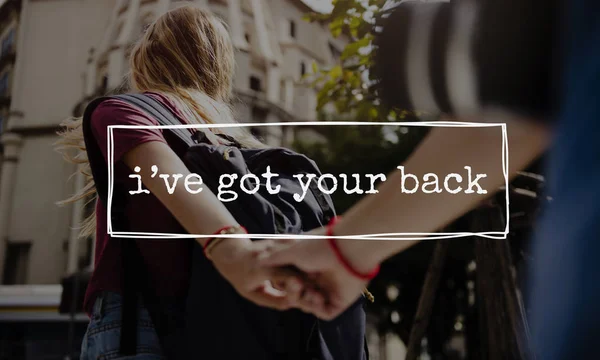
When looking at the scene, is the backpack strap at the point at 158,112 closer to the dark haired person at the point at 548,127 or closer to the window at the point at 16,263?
the dark haired person at the point at 548,127

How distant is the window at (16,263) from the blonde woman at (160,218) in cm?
86

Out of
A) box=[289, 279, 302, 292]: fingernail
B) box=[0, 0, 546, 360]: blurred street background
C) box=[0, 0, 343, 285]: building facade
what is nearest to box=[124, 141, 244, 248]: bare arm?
box=[289, 279, 302, 292]: fingernail

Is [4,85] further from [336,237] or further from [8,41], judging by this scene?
[336,237]

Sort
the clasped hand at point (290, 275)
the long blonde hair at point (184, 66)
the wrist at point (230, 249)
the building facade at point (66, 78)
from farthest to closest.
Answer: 1. the building facade at point (66, 78)
2. the long blonde hair at point (184, 66)
3. the wrist at point (230, 249)
4. the clasped hand at point (290, 275)

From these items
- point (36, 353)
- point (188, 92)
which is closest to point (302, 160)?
point (188, 92)

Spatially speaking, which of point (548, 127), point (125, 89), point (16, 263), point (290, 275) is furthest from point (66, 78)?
point (548, 127)

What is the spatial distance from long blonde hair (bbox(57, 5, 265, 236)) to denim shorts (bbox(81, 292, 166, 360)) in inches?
11.4

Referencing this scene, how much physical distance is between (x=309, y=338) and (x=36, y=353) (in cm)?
636

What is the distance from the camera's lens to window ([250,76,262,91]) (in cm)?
152

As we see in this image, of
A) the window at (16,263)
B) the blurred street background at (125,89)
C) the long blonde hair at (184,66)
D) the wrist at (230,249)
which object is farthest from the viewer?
the window at (16,263)

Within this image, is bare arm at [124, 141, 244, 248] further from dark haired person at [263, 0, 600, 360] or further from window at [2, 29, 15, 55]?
window at [2, 29, 15, 55]

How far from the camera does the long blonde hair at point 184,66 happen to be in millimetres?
1262

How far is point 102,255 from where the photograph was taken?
1111 mm

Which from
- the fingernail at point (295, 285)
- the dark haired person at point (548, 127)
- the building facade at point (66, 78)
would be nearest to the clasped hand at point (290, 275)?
the fingernail at point (295, 285)
